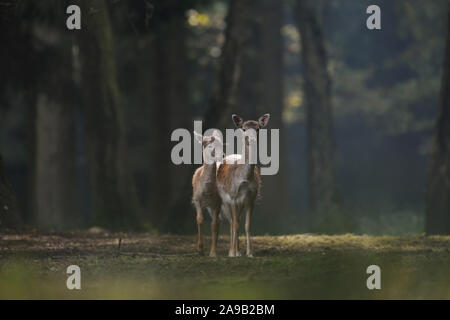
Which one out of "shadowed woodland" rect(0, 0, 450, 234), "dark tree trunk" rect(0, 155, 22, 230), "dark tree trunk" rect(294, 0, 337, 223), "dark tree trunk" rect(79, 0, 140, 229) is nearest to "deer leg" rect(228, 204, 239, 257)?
"shadowed woodland" rect(0, 0, 450, 234)

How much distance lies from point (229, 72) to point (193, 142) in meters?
4.84

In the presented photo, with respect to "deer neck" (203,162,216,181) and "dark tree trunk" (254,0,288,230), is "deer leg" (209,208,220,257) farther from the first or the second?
"dark tree trunk" (254,0,288,230)

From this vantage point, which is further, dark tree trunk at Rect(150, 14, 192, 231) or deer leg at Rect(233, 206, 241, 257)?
dark tree trunk at Rect(150, 14, 192, 231)

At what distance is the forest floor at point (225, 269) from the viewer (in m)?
11.4

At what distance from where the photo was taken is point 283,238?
638 inches

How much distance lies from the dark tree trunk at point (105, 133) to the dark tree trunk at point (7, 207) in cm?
389

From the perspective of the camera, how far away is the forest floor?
1140 cm

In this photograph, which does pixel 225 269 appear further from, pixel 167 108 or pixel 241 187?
pixel 167 108

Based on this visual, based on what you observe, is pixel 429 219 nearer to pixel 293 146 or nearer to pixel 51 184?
pixel 51 184

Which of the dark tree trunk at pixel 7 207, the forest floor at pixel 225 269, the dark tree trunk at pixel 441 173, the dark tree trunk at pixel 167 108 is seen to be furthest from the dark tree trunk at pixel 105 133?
the dark tree trunk at pixel 167 108

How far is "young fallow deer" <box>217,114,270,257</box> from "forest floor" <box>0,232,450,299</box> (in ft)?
1.31

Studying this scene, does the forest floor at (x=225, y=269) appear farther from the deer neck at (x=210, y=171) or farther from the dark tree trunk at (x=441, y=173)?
the dark tree trunk at (x=441, y=173)
